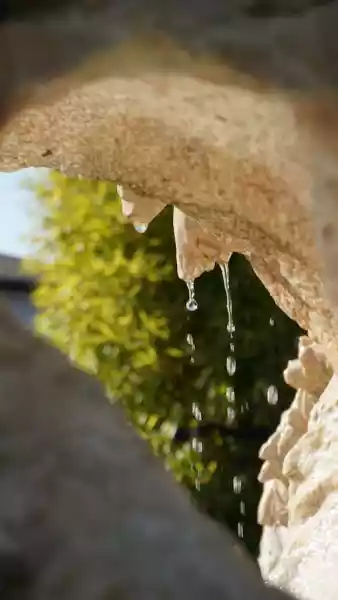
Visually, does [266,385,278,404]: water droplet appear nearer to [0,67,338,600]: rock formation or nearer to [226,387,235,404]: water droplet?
[226,387,235,404]: water droplet

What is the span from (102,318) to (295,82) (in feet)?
4.45

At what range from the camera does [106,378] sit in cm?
175

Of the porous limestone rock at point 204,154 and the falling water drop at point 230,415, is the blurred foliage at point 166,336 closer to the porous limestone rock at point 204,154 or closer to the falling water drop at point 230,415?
the falling water drop at point 230,415

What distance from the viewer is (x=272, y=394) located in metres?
1.75

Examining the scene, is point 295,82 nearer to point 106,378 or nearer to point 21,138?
point 21,138

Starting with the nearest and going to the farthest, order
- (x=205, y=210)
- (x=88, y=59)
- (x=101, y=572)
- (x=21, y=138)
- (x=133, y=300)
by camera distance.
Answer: (x=101, y=572), (x=88, y=59), (x=21, y=138), (x=205, y=210), (x=133, y=300)

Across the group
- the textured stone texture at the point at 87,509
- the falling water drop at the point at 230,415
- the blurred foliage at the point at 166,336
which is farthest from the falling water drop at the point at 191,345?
the textured stone texture at the point at 87,509

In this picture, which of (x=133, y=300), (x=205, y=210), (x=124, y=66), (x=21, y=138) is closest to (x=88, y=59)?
(x=124, y=66)

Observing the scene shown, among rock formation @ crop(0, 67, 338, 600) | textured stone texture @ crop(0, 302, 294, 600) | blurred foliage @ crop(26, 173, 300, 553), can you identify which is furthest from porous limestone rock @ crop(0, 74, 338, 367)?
blurred foliage @ crop(26, 173, 300, 553)

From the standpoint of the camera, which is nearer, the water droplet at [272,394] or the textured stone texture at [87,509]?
the textured stone texture at [87,509]

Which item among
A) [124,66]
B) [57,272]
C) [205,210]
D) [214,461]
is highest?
[124,66]

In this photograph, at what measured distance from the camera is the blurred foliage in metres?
1.73

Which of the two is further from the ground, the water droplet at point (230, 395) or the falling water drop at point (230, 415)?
the water droplet at point (230, 395)

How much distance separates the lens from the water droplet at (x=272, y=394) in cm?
175
